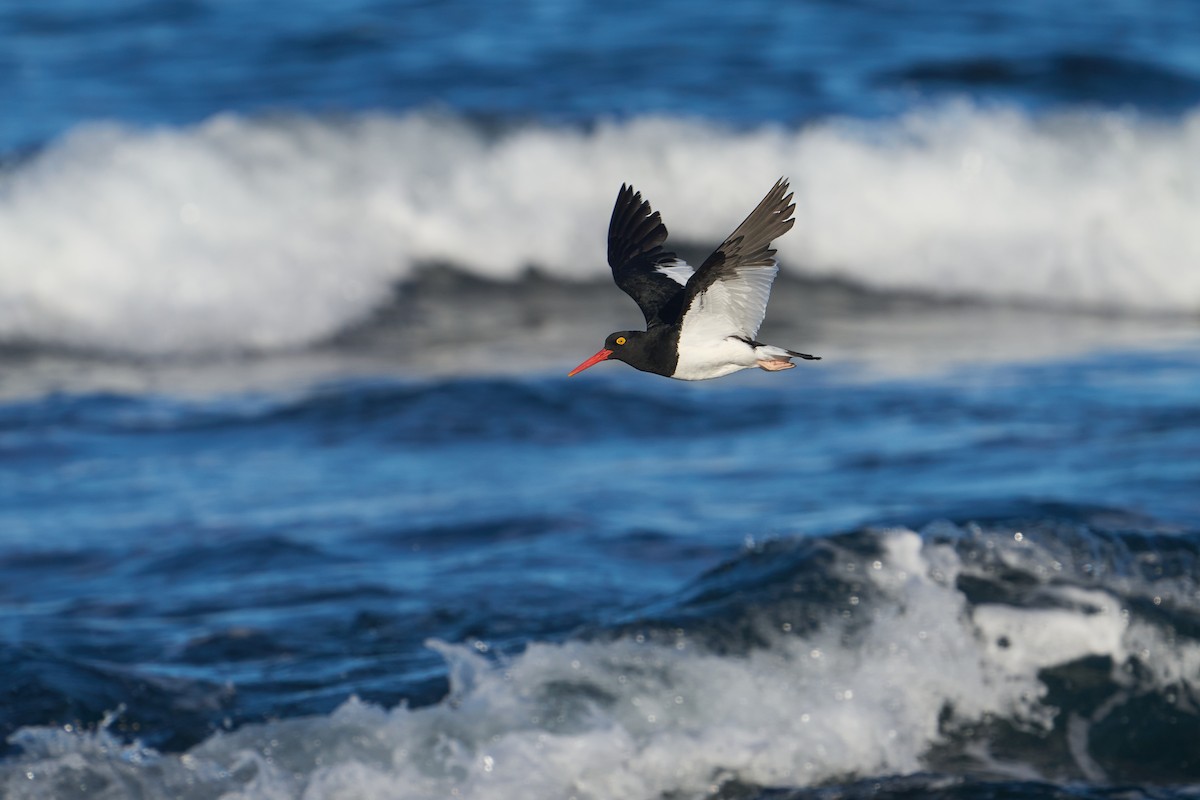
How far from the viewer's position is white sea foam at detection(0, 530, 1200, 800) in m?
5.39

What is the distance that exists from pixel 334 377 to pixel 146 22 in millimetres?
8429

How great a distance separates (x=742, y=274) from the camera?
4246 mm

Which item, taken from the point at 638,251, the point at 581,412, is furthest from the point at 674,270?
the point at 581,412

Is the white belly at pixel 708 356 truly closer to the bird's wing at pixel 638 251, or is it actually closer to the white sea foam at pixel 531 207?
the bird's wing at pixel 638 251

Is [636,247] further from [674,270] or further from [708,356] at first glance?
[708,356]

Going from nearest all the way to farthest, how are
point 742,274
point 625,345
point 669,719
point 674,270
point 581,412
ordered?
1. point 742,274
2. point 625,345
3. point 674,270
4. point 669,719
5. point 581,412

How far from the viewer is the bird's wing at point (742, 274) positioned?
4.06 m

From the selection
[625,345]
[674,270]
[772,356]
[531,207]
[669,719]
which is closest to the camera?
[772,356]

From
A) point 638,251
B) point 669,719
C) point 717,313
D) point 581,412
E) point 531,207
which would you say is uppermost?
point 531,207

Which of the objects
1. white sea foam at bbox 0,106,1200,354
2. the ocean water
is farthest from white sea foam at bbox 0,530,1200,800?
white sea foam at bbox 0,106,1200,354

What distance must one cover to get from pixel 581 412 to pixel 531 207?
4928mm

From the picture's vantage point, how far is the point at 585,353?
1141cm

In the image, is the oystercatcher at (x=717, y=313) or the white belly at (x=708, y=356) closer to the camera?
the oystercatcher at (x=717, y=313)

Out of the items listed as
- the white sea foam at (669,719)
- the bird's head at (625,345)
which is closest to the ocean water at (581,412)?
the white sea foam at (669,719)
